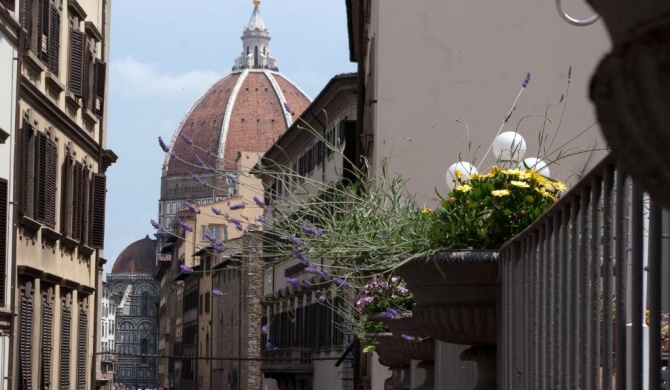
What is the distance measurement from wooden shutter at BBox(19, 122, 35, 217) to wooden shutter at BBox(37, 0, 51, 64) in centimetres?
141

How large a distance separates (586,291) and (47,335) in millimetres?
20472

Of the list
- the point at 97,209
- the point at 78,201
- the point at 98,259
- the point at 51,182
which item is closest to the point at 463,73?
Answer: the point at 51,182

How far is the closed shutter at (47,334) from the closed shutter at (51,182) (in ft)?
3.81

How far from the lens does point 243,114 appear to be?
6683 inches

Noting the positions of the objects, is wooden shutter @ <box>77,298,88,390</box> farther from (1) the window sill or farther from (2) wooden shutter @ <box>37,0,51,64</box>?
(2) wooden shutter @ <box>37,0,51,64</box>

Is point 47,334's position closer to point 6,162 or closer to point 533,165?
point 6,162

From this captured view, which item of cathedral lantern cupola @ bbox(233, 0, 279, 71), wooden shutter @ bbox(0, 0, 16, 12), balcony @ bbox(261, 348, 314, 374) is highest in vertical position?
cathedral lantern cupola @ bbox(233, 0, 279, 71)

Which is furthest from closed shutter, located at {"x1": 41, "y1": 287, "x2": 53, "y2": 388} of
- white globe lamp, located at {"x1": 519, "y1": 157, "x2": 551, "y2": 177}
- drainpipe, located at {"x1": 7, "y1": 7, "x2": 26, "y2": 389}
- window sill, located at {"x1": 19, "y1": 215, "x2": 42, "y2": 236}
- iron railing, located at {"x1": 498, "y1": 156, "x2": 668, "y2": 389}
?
iron railing, located at {"x1": 498, "y1": 156, "x2": 668, "y2": 389}

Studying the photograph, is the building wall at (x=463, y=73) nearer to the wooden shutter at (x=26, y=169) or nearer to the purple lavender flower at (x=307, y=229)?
the wooden shutter at (x=26, y=169)

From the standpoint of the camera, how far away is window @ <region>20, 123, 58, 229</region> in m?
20.8

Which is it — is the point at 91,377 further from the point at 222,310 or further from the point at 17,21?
the point at 222,310

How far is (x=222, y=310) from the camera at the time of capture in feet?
257

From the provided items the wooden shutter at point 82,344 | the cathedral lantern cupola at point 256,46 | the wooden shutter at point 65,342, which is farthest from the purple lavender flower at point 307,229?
the cathedral lantern cupola at point 256,46

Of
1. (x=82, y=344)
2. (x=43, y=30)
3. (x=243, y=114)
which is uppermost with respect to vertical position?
(x=243, y=114)
